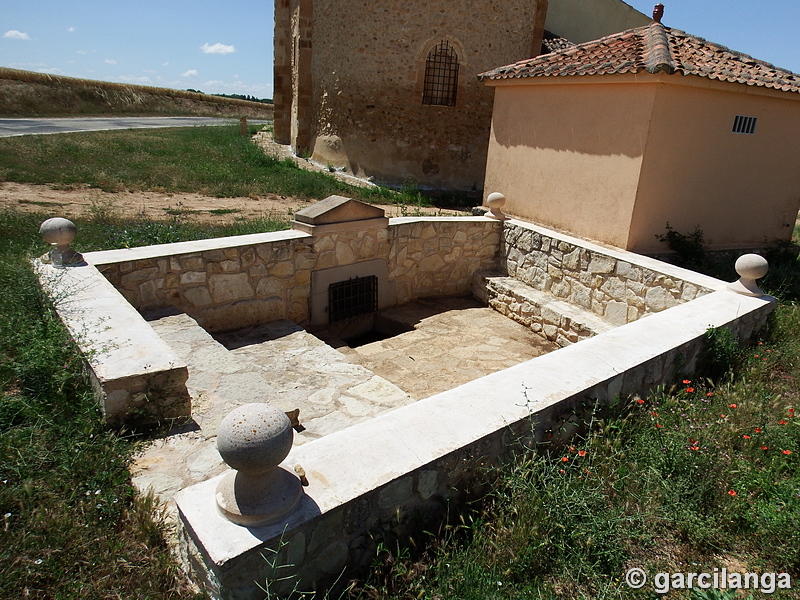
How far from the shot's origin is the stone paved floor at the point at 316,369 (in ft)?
10.9

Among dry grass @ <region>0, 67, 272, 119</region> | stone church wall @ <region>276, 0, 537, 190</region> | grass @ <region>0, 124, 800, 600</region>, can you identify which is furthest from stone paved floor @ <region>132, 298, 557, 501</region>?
dry grass @ <region>0, 67, 272, 119</region>

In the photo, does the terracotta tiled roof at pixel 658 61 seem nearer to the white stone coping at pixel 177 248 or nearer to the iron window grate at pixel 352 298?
the iron window grate at pixel 352 298

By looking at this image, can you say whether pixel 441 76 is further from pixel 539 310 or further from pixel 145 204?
pixel 539 310

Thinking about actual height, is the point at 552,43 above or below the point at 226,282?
above

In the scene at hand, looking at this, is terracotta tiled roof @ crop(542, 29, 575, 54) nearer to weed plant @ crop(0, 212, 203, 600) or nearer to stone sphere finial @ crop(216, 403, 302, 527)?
weed plant @ crop(0, 212, 203, 600)

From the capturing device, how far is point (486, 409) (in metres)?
3.04

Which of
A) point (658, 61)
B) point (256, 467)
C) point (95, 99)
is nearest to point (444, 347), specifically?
point (658, 61)

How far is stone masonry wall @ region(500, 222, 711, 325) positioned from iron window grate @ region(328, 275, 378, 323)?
242 centimetres

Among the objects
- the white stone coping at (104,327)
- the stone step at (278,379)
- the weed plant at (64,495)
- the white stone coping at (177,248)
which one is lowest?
the stone step at (278,379)

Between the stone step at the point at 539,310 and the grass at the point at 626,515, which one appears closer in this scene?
the grass at the point at 626,515

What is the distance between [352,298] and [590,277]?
3274 millimetres

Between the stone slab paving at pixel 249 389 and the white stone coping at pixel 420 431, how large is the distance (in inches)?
35.1

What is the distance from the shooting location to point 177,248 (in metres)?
5.82

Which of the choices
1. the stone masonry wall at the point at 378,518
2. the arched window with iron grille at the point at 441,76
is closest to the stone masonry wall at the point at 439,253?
the stone masonry wall at the point at 378,518
